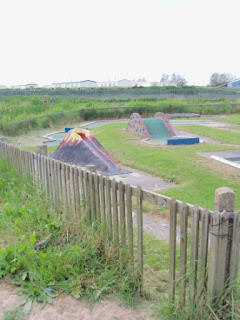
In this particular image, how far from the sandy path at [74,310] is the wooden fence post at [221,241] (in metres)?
0.65

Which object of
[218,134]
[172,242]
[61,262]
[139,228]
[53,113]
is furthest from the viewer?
[53,113]

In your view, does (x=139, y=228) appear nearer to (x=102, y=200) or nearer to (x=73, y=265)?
(x=102, y=200)

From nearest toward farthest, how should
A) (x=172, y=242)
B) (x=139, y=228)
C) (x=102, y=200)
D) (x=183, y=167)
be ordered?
(x=172, y=242) < (x=139, y=228) < (x=102, y=200) < (x=183, y=167)

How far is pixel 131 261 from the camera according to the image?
3.22 m

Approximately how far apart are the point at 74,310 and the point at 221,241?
1379 millimetres

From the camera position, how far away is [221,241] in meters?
2.35

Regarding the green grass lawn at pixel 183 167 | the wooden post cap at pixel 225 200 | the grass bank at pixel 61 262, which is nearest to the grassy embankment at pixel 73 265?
the grass bank at pixel 61 262

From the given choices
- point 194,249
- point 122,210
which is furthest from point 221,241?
point 122,210

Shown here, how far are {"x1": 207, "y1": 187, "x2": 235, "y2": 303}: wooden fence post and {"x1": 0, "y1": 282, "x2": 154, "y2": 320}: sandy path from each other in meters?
0.65

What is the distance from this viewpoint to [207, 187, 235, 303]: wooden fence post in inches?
91.7

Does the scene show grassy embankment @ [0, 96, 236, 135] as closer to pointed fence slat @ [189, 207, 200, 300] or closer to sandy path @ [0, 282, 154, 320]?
sandy path @ [0, 282, 154, 320]

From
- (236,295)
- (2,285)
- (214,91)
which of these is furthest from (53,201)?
(214,91)

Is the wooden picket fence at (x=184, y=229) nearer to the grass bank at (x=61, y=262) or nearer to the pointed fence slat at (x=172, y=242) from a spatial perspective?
the pointed fence slat at (x=172, y=242)

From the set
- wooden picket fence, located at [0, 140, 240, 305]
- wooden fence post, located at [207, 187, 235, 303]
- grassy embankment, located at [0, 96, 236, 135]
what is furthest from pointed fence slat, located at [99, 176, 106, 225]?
grassy embankment, located at [0, 96, 236, 135]
